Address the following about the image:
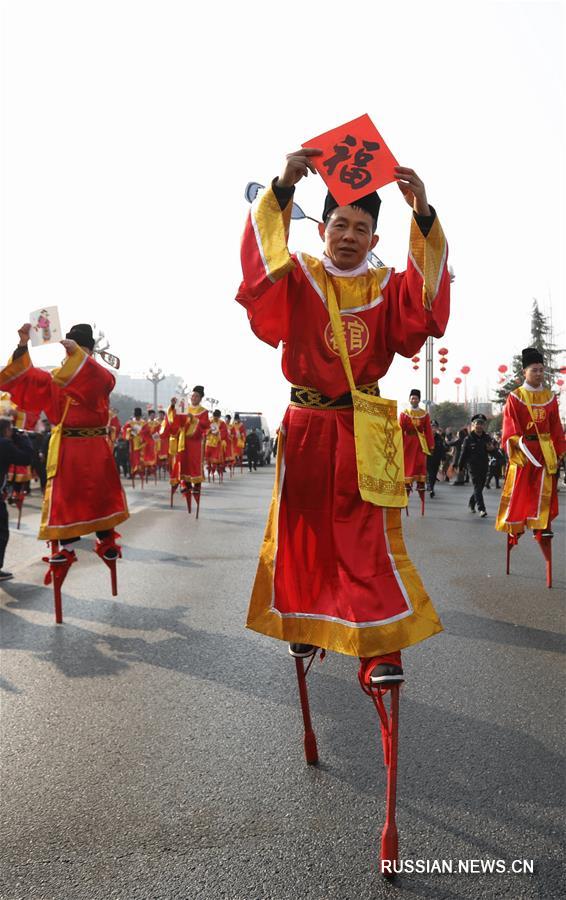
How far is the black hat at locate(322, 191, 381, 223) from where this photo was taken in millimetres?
2889

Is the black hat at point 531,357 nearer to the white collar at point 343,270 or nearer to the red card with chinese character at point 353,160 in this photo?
the white collar at point 343,270

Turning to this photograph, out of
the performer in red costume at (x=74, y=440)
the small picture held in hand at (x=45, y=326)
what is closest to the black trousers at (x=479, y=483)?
the performer in red costume at (x=74, y=440)

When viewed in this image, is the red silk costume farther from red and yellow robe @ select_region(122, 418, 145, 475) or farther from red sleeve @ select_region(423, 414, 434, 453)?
red and yellow robe @ select_region(122, 418, 145, 475)

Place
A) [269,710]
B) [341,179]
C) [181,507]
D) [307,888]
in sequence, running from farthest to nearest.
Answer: [181,507]
[269,710]
[341,179]
[307,888]

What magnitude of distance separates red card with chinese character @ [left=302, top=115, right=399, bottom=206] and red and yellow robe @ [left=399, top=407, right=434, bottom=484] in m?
11.0

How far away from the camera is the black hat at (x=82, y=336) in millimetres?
5852

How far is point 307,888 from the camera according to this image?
7.18 feet

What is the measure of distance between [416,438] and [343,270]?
37.6 ft

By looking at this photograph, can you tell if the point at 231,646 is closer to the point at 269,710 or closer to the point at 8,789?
the point at 269,710

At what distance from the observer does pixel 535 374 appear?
691cm

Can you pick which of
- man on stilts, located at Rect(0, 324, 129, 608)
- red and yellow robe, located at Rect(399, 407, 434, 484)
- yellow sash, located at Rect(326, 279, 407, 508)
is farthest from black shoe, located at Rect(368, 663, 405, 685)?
red and yellow robe, located at Rect(399, 407, 434, 484)

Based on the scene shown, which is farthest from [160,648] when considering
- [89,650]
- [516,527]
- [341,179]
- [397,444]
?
[516,527]

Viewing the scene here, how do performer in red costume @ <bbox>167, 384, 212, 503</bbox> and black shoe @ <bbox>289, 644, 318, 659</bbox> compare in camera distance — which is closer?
black shoe @ <bbox>289, 644, 318, 659</bbox>

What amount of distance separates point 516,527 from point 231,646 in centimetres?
357
